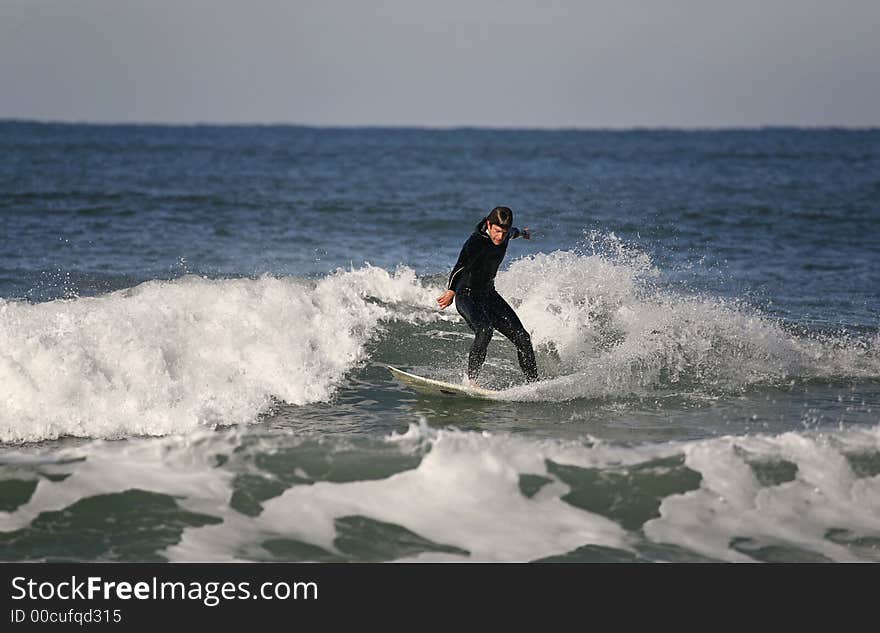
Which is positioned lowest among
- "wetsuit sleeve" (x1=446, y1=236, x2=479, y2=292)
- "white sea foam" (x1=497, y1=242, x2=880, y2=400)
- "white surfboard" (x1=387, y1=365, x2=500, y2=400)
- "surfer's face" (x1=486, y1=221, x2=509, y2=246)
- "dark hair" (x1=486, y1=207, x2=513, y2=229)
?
"white surfboard" (x1=387, y1=365, x2=500, y2=400)

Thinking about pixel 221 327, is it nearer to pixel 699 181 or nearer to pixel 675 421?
pixel 675 421

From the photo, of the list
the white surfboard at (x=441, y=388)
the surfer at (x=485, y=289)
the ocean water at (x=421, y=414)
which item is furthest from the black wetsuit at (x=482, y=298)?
the ocean water at (x=421, y=414)

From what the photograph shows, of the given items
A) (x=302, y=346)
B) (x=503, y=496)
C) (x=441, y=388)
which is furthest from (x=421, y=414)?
(x=503, y=496)

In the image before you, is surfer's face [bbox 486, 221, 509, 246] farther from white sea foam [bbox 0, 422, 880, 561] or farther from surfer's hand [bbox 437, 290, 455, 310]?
white sea foam [bbox 0, 422, 880, 561]

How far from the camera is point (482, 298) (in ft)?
28.4

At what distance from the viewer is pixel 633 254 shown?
17.6 metres

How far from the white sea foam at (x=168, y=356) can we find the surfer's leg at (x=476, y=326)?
138 cm

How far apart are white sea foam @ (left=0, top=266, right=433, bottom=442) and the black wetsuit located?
1.49 meters

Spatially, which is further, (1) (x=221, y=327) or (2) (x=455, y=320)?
(2) (x=455, y=320)

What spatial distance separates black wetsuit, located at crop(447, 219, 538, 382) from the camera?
8414 mm

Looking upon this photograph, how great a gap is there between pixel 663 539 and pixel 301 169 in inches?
1493

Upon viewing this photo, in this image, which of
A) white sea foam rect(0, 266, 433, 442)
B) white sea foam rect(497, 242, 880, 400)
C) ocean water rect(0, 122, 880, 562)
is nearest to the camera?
ocean water rect(0, 122, 880, 562)

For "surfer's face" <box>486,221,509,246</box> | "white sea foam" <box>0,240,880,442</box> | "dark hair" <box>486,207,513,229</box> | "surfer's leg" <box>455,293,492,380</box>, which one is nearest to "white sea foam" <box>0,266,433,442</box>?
"white sea foam" <box>0,240,880,442</box>
